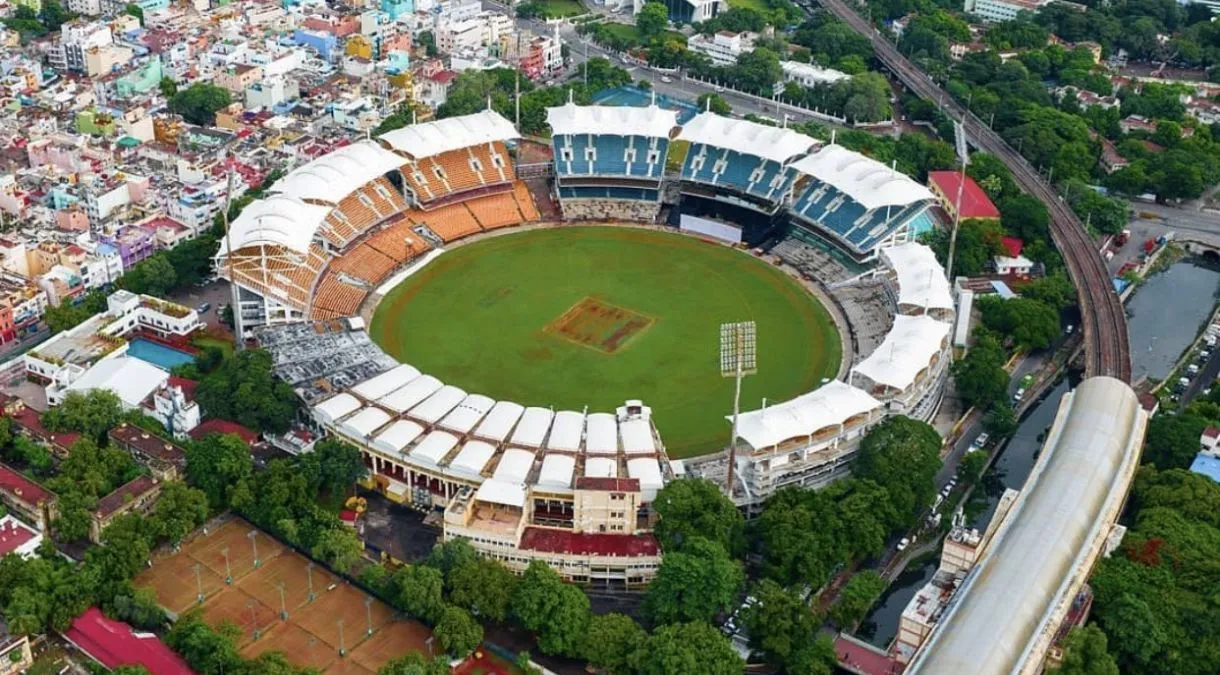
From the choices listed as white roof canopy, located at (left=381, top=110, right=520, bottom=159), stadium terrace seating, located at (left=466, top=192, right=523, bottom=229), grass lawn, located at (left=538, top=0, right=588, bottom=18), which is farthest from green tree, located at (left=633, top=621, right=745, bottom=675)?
grass lawn, located at (left=538, top=0, right=588, bottom=18)

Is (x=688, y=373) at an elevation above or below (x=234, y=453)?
above

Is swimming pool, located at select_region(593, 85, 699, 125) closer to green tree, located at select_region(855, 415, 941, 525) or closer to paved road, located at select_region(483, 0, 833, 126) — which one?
paved road, located at select_region(483, 0, 833, 126)

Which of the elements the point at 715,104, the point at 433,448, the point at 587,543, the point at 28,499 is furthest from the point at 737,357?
the point at 715,104

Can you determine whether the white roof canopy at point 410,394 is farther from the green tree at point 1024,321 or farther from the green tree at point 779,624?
the green tree at point 1024,321

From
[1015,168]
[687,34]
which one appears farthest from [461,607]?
[687,34]

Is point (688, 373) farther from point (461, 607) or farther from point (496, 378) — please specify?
point (461, 607)

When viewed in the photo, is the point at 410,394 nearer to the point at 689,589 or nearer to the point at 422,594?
the point at 422,594
